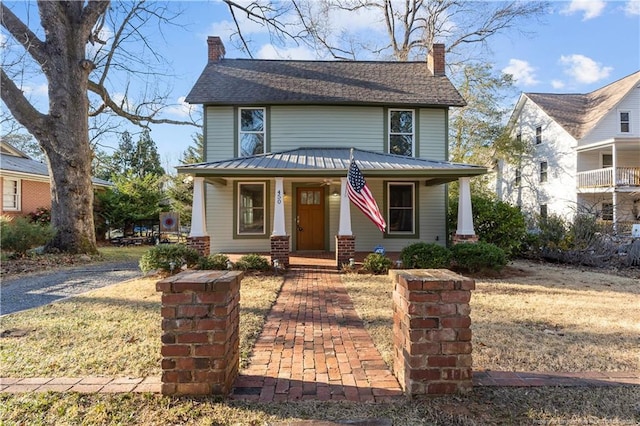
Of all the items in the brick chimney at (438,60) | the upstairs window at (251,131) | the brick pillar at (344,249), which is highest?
the brick chimney at (438,60)

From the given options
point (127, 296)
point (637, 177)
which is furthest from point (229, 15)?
point (637, 177)

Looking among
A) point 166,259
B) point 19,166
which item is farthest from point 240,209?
point 19,166

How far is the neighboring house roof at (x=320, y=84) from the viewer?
10789 mm

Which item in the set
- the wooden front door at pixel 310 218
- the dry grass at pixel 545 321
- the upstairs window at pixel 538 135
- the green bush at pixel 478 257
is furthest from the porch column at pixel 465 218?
the upstairs window at pixel 538 135

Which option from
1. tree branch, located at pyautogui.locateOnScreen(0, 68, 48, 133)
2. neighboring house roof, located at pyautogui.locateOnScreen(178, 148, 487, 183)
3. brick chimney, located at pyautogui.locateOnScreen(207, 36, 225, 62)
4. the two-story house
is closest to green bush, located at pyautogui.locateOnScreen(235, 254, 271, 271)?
neighboring house roof, located at pyautogui.locateOnScreen(178, 148, 487, 183)

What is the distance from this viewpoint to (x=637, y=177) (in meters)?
16.8

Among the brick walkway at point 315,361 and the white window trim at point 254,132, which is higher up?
the white window trim at point 254,132

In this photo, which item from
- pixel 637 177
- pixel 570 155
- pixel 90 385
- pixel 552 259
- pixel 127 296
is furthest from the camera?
pixel 570 155

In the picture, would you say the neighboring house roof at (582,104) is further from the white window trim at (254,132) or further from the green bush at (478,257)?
the white window trim at (254,132)

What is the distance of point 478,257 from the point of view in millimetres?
7875

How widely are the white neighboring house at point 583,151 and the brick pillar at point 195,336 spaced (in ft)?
63.3

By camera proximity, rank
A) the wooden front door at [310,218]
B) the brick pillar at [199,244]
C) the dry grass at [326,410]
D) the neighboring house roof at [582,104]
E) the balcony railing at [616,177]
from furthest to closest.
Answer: the neighboring house roof at [582,104] < the balcony railing at [616,177] < the wooden front door at [310,218] < the brick pillar at [199,244] < the dry grass at [326,410]

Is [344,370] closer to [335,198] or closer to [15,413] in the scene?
[15,413]

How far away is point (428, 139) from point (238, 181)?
6.46 meters
